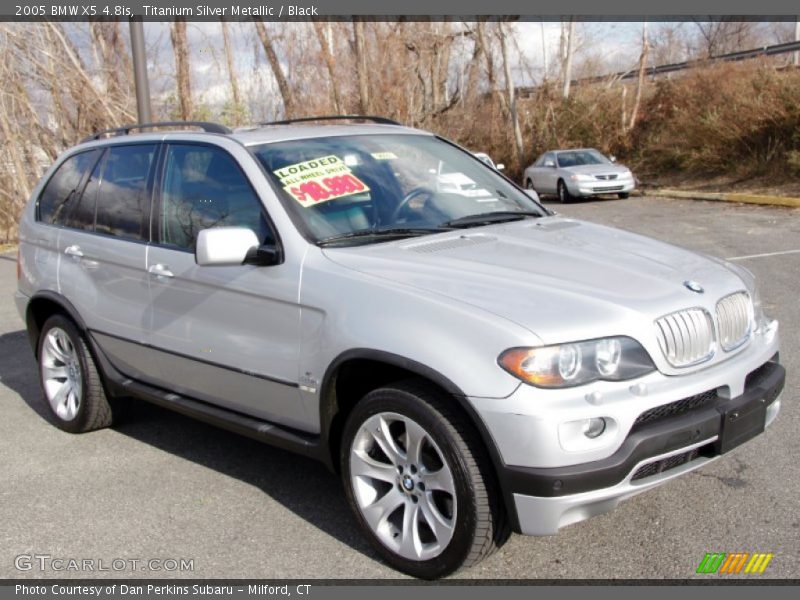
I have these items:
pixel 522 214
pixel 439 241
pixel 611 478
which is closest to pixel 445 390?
pixel 611 478

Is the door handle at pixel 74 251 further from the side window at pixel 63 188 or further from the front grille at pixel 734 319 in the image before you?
the front grille at pixel 734 319

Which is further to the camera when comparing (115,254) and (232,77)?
(232,77)

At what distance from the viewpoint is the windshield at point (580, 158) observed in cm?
2180

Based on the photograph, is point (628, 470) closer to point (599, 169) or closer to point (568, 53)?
point (599, 169)

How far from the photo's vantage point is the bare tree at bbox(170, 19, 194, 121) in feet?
63.0

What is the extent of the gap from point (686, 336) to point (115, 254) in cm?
315

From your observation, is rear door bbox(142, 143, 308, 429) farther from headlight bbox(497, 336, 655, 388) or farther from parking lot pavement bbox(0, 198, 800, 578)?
headlight bbox(497, 336, 655, 388)

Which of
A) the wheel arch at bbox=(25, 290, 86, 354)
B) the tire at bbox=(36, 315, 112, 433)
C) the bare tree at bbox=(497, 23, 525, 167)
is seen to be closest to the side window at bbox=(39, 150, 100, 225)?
the wheel arch at bbox=(25, 290, 86, 354)

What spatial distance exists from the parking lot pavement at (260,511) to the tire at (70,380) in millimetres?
122

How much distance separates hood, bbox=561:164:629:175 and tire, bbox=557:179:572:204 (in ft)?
1.40

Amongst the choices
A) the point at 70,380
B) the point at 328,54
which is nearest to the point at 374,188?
the point at 70,380

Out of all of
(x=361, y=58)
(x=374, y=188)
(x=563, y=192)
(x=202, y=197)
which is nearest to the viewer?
(x=374, y=188)

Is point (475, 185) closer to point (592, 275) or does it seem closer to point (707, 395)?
point (592, 275)

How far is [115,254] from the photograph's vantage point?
16.1ft
